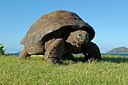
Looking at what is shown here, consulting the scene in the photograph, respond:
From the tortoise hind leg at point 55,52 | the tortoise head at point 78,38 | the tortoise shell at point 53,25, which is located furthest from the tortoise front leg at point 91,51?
the tortoise hind leg at point 55,52

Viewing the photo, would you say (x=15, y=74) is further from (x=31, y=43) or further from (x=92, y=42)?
(x=92, y=42)

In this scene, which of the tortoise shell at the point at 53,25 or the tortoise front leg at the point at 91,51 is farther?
the tortoise front leg at the point at 91,51

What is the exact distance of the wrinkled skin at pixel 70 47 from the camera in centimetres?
948

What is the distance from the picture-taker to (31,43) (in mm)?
10859

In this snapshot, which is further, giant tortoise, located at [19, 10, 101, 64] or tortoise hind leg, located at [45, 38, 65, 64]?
giant tortoise, located at [19, 10, 101, 64]

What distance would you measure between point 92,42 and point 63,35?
3.78 ft

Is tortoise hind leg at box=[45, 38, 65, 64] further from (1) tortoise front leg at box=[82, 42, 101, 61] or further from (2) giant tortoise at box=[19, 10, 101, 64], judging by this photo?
(1) tortoise front leg at box=[82, 42, 101, 61]

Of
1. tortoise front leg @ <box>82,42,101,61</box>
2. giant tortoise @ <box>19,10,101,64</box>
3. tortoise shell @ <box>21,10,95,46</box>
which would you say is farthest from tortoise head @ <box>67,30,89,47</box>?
tortoise front leg @ <box>82,42,101,61</box>

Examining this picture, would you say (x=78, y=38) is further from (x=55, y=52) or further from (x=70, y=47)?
(x=55, y=52)

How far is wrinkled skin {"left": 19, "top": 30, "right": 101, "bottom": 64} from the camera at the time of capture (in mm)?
9484

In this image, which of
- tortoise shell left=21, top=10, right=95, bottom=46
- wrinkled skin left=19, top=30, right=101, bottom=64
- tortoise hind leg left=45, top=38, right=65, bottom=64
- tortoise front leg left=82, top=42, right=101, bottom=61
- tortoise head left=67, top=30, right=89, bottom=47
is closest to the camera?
tortoise hind leg left=45, top=38, right=65, bottom=64

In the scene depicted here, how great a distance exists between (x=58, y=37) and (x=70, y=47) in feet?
1.87

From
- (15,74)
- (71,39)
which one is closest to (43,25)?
(71,39)

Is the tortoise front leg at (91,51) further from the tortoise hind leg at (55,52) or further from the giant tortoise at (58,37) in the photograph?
the tortoise hind leg at (55,52)
